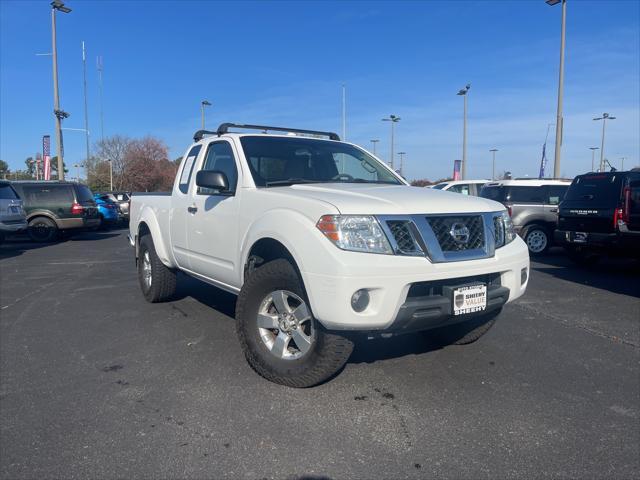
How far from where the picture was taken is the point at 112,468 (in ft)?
9.27

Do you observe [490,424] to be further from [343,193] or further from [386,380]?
[343,193]

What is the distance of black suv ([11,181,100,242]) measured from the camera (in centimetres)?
1538

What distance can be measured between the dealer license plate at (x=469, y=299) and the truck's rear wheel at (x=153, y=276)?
3.90m

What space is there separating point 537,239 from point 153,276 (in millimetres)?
9653

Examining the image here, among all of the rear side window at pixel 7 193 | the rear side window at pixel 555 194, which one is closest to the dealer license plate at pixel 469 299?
the rear side window at pixel 555 194

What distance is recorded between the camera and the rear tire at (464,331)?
4.59 m

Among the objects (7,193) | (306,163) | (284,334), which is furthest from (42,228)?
(284,334)

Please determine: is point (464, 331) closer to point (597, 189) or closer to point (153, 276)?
point (153, 276)

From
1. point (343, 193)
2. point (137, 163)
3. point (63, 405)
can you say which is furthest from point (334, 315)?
point (137, 163)

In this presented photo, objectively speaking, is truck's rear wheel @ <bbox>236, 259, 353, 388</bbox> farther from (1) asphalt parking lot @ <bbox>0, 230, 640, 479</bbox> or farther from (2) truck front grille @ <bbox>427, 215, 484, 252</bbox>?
(2) truck front grille @ <bbox>427, 215, 484, 252</bbox>

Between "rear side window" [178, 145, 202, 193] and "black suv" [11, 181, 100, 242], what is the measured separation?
11.2 m

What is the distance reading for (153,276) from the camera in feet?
20.9

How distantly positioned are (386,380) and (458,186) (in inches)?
558

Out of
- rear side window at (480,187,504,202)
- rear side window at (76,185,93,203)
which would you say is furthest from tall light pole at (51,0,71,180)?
rear side window at (480,187,504,202)
